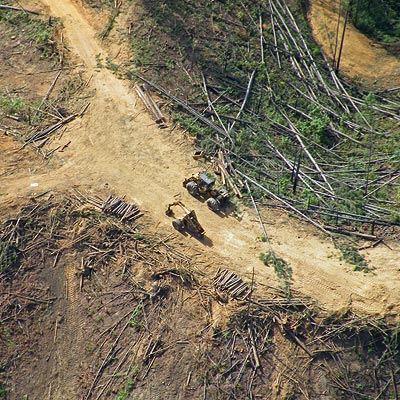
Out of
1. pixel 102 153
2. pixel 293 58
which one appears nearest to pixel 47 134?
pixel 102 153

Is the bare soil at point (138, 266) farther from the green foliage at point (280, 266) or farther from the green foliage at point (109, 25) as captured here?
the green foliage at point (109, 25)

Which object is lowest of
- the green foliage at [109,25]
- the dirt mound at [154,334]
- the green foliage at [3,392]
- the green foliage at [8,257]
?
the green foliage at [3,392]

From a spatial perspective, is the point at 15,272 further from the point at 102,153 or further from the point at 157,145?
the point at 157,145

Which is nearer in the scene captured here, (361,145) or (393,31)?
(361,145)

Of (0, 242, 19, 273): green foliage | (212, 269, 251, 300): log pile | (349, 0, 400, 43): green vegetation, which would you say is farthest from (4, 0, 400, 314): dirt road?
(349, 0, 400, 43): green vegetation

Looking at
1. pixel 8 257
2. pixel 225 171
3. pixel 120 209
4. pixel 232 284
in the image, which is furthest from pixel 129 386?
pixel 225 171

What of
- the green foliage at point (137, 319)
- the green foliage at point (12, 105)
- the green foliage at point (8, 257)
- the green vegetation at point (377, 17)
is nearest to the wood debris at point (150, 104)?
the green foliage at point (12, 105)
